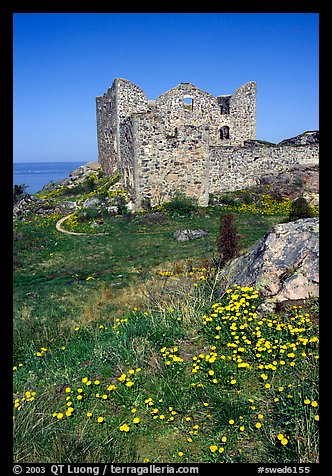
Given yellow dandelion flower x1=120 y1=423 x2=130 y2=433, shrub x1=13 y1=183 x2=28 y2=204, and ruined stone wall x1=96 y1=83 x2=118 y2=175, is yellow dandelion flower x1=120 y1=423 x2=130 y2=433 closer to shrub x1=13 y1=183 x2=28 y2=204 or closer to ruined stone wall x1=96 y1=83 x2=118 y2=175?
ruined stone wall x1=96 y1=83 x2=118 y2=175

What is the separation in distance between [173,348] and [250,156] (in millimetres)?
20469

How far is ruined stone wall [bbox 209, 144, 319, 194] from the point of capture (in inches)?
906

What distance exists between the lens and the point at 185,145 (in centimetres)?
1981

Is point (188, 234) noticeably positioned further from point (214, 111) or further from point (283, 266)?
point (214, 111)

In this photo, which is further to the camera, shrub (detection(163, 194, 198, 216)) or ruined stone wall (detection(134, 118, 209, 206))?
ruined stone wall (detection(134, 118, 209, 206))

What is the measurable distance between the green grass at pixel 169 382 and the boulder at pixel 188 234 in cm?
632

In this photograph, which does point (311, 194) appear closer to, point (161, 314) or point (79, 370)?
point (161, 314)

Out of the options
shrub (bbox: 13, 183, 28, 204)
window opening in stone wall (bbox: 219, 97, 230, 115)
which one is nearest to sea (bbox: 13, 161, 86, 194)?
shrub (bbox: 13, 183, 28, 204)

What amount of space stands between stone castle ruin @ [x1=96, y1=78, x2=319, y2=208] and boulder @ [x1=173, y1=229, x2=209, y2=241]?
5.11 meters

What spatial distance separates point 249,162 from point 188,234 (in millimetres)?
11113

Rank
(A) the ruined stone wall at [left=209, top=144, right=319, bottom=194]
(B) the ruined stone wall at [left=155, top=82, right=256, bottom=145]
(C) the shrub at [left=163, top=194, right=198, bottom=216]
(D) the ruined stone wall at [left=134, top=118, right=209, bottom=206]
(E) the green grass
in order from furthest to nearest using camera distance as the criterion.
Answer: (B) the ruined stone wall at [left=155, top=82, right=256, bottom=145], (A) the ruined stone wall at [left=209, top=144, right=319, bottom=194], (D) the ruined stone wall at [left=134, top=118, right=209, bottom=206], (C) the shrub at [left=163, top=194, right=198, bottom=216], (E) the green grass

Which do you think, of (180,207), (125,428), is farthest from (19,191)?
(125,428)

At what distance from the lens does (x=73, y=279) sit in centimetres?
1020
